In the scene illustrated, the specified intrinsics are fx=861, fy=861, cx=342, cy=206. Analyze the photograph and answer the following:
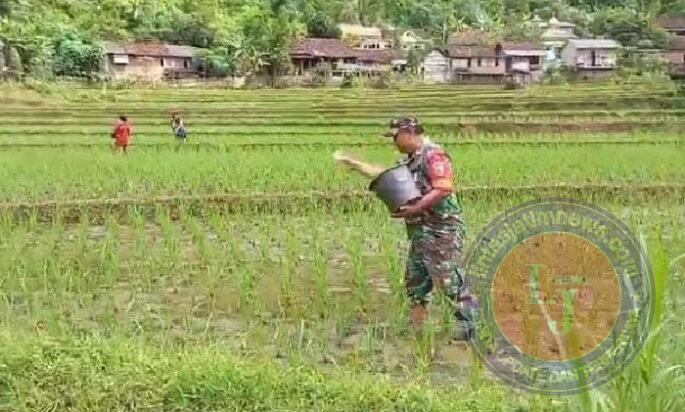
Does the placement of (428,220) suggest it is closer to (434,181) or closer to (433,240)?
(433,240)

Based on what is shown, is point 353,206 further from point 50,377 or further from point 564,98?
point 564,98

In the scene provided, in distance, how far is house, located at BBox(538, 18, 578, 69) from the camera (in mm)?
35875

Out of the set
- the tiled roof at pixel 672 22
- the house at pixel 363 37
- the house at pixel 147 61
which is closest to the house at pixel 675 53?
the tiled roof at pixel 672 22

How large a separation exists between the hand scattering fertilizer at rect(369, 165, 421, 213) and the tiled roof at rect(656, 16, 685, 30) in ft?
118

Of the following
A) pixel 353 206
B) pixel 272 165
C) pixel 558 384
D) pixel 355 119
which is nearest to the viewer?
pixel 558 384

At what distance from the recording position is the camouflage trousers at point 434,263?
381 centimetres

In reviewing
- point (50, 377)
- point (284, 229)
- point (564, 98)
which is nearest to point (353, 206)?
point (284, 229)

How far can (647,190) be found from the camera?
8250 millimetres

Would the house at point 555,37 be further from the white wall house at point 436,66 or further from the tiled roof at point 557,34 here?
the white wall house at point 436,66

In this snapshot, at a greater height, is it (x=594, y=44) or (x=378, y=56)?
(x=594, y=44)

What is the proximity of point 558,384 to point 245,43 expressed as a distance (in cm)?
3213

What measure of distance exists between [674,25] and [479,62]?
30.1 feet

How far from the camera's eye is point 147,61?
31.9 metres

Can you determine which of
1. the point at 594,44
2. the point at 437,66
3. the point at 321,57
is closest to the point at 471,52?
the point at 437,66
